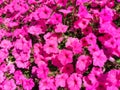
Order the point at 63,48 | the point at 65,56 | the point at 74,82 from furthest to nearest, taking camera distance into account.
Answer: the point at 63,48
the point at 65,56
the point at 74,82

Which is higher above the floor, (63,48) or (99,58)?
(99,58)

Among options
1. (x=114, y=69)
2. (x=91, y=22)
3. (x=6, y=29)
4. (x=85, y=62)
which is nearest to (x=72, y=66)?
(x=85, y=62)

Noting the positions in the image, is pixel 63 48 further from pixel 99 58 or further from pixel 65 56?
pixel 99 58

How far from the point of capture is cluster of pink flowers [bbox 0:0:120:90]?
331 centimetres

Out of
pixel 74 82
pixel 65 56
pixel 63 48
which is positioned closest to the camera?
pixel 74 82

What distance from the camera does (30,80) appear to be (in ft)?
11.5

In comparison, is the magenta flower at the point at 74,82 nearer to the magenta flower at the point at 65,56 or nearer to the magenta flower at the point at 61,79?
the magenta flower at the point at 61,79

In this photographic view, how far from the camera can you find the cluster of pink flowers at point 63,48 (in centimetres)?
331

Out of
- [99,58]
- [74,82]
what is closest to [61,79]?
[74,82]

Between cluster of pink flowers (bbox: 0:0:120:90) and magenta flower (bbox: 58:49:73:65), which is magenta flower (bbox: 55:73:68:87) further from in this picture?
magenta flower (bbox: 58:49:73:65)

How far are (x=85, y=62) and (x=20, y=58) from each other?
0.74 m

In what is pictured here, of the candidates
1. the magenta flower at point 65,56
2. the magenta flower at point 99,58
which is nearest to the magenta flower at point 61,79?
the magenta flower at point 65,56

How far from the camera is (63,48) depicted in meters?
3.68

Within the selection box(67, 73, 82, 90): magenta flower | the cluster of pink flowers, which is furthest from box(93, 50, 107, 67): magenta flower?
box(67, 73, 82, 90): magenta flower
